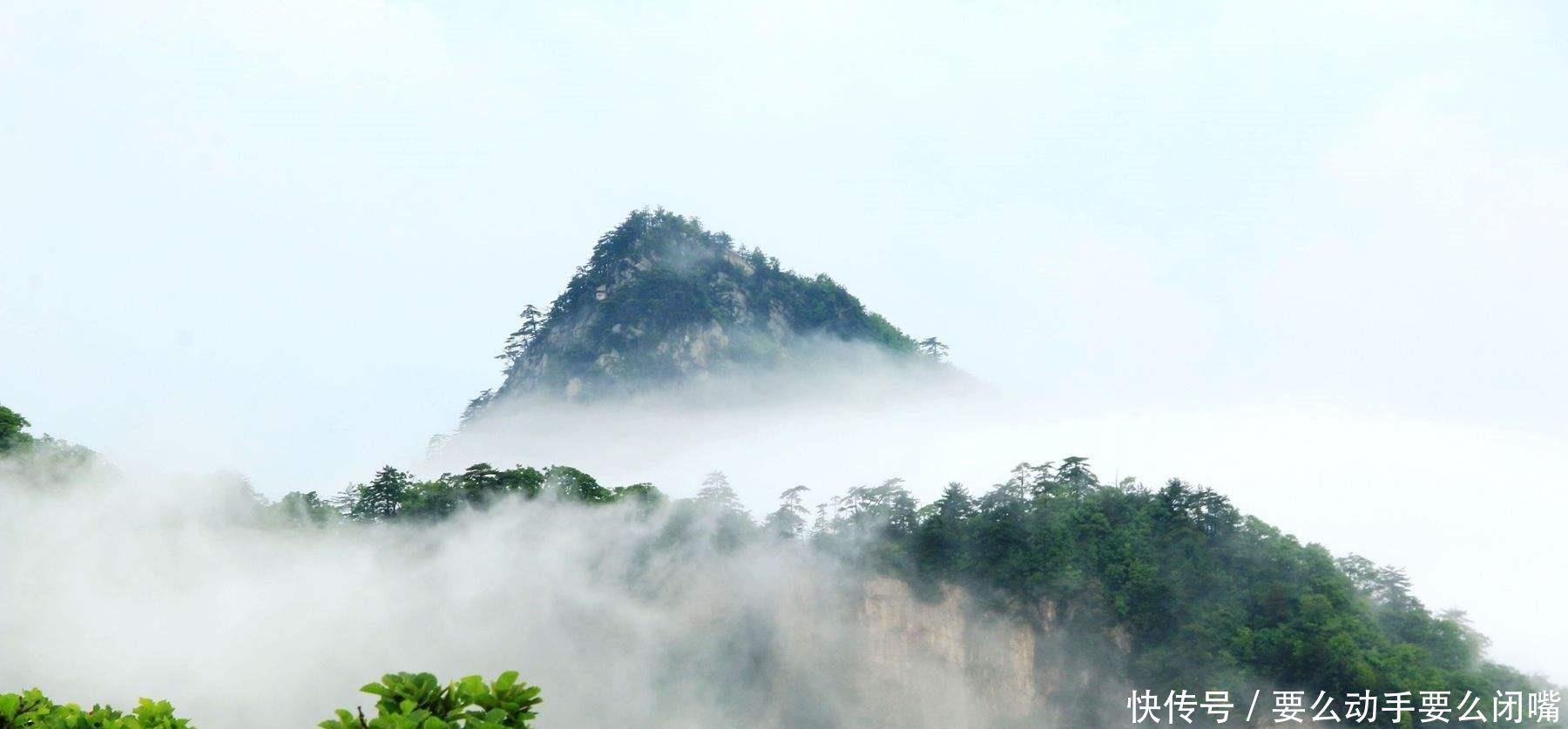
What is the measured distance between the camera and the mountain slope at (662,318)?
9419cm

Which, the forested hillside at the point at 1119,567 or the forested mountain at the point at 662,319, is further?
the forested mountain at the point at 662,319

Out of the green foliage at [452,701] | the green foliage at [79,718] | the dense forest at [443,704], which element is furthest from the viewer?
the green foliage at [79,718]

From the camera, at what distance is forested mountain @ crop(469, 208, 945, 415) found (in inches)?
3708

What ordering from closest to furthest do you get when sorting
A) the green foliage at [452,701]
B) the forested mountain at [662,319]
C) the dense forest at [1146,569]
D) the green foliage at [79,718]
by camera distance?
the green foliage at [452,701], the green foliage at [79,718], the dense forest at [1146,569], the forested mountain at [662,319]

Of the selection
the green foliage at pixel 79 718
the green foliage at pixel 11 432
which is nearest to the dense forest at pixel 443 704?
the green foliage at pixel 79 718

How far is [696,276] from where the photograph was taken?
98188mm

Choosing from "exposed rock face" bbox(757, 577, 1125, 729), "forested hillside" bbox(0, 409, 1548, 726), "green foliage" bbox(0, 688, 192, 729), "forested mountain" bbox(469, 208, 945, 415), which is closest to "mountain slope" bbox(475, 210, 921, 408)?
"forested mountain" bbox(469, 208, 945, 415)

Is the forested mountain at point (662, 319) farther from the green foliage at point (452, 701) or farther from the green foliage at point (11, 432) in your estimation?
the green foliage at point (452, 701)

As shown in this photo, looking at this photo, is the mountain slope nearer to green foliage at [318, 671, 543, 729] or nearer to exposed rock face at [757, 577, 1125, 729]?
exposed rock face at [757, 577, 1125, 729]

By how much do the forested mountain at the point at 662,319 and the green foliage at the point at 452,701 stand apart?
85224 mm

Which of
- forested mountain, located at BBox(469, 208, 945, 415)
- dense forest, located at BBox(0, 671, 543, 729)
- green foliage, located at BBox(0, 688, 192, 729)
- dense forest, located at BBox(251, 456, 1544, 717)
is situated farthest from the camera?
forested mountain, located at BBox(469, 208, 945, 415)

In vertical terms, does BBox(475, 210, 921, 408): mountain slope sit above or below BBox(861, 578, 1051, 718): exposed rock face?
above

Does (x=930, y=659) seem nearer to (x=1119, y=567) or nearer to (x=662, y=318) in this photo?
(x=1119, y=567)

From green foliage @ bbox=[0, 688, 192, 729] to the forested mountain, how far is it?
272 feet
